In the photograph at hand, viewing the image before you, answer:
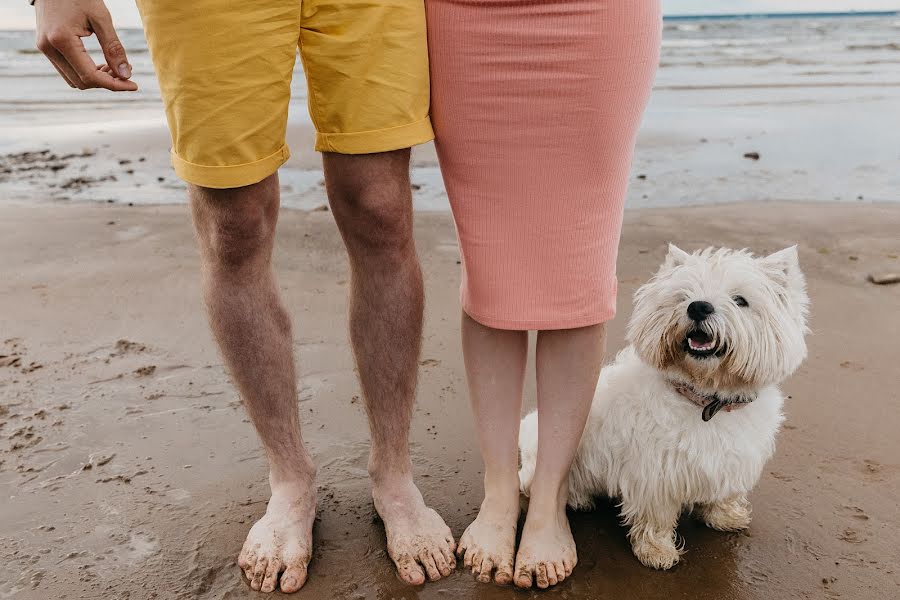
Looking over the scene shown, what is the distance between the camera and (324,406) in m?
2.99

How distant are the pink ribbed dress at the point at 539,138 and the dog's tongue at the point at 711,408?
14.4 inches

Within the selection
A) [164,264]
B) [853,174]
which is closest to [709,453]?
[164,264]

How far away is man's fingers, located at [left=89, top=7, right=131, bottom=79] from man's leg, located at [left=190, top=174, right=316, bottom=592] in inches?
12.9

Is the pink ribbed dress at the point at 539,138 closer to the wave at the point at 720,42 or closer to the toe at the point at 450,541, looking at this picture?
the toe at the point at 450,541

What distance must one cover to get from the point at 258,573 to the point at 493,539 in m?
0.66

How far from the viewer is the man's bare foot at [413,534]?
2.13m

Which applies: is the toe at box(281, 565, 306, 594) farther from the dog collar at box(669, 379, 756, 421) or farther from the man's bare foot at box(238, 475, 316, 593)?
the dog collar at box(669, 379, 756, 421)

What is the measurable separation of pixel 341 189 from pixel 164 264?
9.26 ft

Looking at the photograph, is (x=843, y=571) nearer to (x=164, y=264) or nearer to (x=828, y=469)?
(x=828, y=469)

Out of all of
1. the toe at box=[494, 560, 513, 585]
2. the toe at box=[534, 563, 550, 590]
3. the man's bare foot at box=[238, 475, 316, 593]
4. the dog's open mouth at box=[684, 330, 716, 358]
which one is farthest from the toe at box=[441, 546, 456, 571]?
the dog's open mouth at box=[684, 330, 716, 358]

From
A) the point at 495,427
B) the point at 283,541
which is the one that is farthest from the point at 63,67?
the point at 495,427

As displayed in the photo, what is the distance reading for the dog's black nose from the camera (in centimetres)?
198

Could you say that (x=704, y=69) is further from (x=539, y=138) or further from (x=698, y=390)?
(x=539, y=138)

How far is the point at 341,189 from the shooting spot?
1.93 meters
